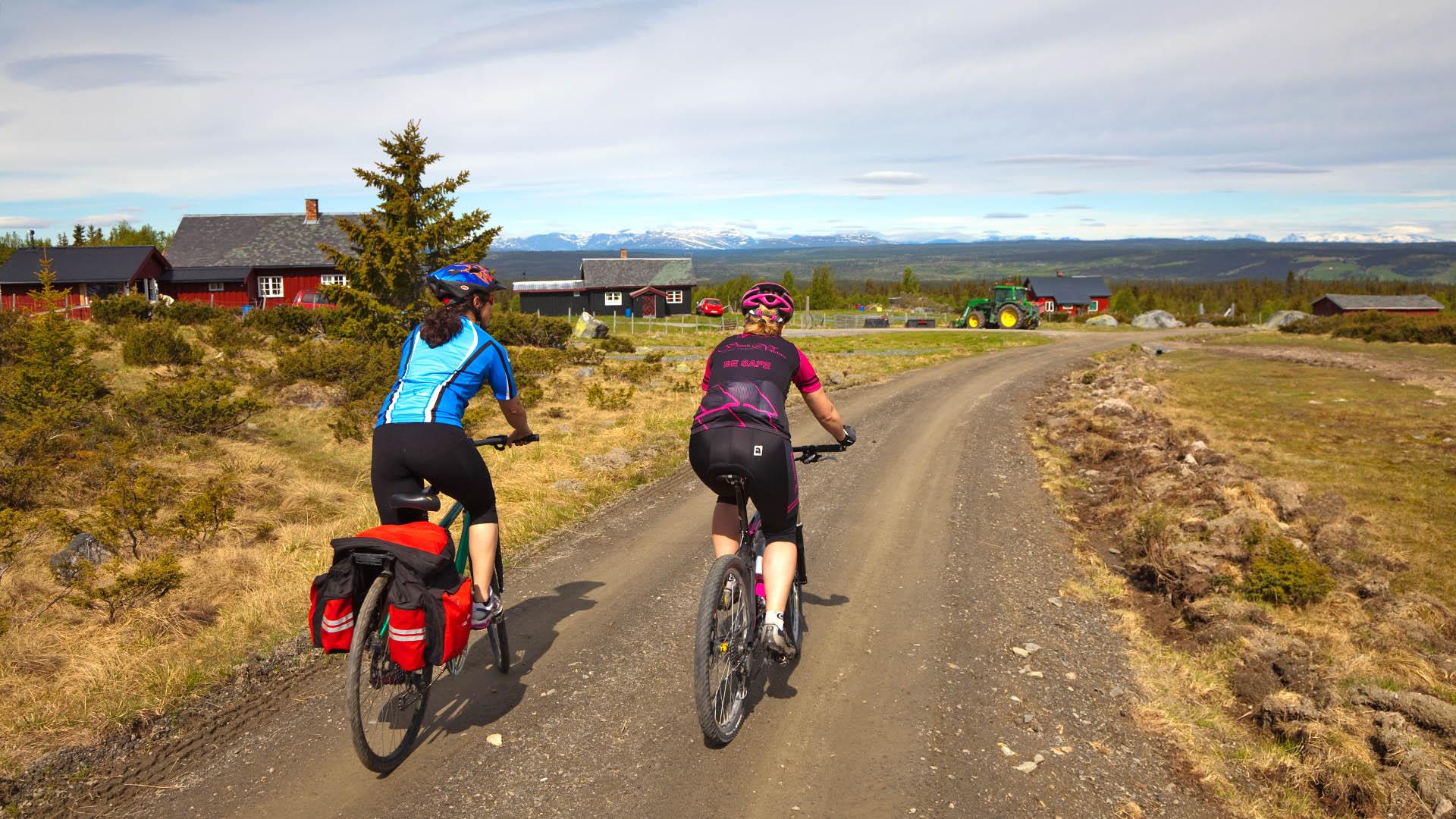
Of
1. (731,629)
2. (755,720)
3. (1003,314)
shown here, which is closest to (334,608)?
(731,629)

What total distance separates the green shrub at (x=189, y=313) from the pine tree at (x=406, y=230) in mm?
15088

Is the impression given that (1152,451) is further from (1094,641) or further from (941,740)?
(941,740)

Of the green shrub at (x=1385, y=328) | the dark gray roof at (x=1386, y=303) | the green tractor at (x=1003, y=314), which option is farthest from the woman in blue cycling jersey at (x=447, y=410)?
the dark gray roof at (x=1386, y=303)

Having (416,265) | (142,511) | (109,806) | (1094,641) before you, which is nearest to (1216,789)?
(1094,641)

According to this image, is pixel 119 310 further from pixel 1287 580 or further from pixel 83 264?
pixel 1287 580

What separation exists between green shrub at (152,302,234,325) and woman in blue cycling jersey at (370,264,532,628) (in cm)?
3491

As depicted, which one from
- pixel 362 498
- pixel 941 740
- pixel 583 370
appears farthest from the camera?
pixel 583 370

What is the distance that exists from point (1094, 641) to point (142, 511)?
8940 mm

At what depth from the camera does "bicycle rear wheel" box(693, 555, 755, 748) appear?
446 cm

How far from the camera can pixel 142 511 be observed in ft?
28.0

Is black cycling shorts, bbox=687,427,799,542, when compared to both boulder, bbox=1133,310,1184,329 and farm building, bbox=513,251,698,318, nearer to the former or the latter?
boulder, bbox=1133,310,1184,329

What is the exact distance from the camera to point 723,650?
4.64 metres

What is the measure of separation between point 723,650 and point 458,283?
2.60m

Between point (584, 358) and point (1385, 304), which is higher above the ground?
point (1385, 304)
